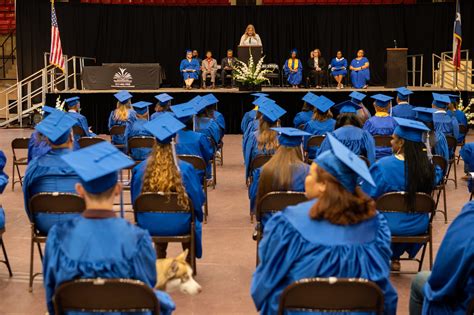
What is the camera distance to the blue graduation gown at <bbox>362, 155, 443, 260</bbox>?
18.1 feet

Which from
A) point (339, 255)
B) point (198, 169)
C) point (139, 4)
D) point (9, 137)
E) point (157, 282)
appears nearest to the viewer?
point (339, 255)

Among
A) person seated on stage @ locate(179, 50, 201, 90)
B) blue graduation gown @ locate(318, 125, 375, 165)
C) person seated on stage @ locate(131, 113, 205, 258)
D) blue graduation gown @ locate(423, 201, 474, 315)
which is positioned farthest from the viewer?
person seated on stage @ locate(179, 50, 201, 90)

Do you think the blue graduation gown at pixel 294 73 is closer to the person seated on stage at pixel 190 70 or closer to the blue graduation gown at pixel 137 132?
the person seated on stage at pixel 190 70

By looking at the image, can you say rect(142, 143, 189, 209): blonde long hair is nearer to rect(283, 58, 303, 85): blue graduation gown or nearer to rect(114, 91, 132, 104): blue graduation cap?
rect(114, 91, 132, 104): blue graduation cap

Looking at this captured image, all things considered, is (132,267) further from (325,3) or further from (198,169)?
(325,3)

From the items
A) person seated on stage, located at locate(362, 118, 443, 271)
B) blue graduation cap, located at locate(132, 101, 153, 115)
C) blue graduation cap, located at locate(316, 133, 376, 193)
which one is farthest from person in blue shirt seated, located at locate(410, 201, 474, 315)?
blue graduation cap, located at locate(132, 101, 153, 115)

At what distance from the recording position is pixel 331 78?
2159cm

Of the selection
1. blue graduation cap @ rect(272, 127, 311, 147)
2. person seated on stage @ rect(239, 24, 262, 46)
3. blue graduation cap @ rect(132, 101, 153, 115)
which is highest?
person seated on stage @ rect(239, 24, 262, 46)

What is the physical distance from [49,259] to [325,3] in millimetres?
22508

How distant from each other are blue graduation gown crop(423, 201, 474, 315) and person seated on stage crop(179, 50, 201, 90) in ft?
55.5

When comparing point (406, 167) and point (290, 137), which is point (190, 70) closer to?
point (290, 137)

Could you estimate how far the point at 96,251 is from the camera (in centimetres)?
308

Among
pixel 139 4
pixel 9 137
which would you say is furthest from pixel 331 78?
pixel 9 137

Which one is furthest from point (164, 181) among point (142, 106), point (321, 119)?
point (142, 106)
